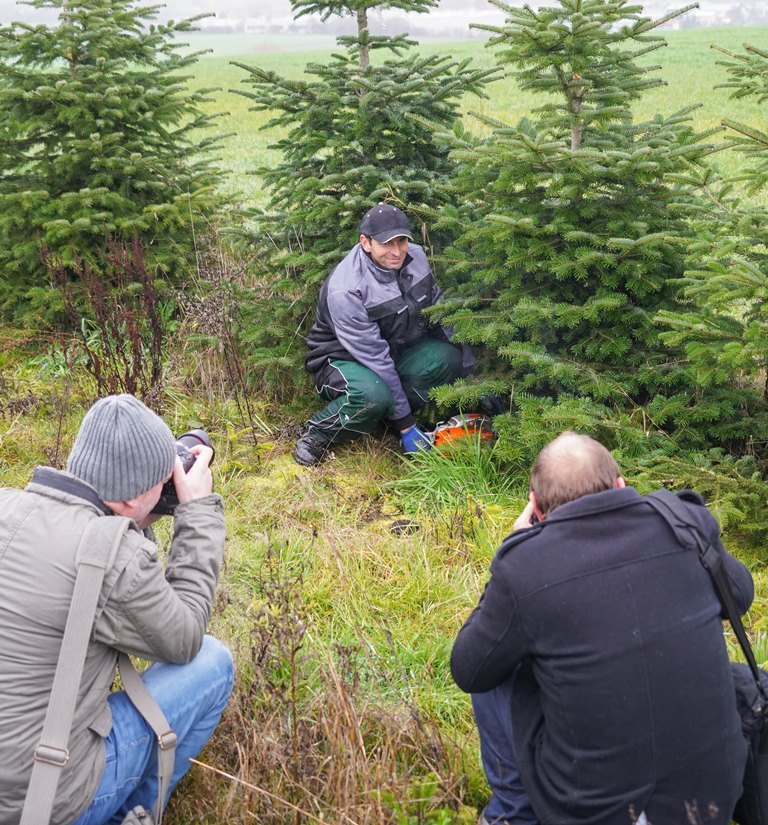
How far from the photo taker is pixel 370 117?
5434 millimetres

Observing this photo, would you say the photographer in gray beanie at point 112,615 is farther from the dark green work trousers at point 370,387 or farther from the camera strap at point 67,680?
the dark green work trousers at point 370,387

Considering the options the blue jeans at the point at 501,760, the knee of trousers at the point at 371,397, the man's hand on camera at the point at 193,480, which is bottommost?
the knee of trousers at the point at 371,397

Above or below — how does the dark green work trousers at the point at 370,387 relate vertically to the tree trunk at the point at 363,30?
below

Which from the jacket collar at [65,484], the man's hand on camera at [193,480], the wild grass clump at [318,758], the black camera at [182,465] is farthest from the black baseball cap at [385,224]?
the jacket collar at [65,484]

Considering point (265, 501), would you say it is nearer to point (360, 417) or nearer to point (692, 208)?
point (360, 417)

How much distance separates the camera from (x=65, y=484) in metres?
2.35

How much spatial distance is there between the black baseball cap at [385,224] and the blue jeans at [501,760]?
9.86ft

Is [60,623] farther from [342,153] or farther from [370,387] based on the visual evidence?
[342,153]

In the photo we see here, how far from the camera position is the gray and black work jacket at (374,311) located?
16.8 feet

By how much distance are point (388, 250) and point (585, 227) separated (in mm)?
1156

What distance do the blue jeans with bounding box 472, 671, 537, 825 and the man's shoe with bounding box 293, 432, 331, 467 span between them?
9.49 ft

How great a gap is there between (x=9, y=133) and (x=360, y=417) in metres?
3.72

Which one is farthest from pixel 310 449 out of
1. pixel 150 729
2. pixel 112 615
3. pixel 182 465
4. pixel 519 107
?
pixel 519 107

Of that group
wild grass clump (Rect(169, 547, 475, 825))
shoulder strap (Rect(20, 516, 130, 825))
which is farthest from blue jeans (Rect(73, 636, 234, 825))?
shoulder strap (Rect(20, 516, 130, 825))
